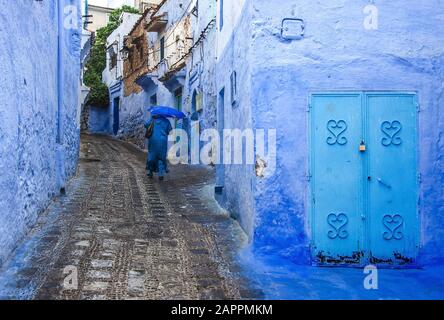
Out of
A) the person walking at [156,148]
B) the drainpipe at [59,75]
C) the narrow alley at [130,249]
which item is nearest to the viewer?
the narrow alley at [130,249]

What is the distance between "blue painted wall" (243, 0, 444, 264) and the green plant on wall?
22.9 metres

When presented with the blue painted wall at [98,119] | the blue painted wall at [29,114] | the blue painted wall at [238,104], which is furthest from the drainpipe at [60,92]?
the blue painted wall at [98,119]

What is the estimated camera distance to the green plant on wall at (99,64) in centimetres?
2731

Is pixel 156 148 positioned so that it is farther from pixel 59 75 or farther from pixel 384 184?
pixel 384 184

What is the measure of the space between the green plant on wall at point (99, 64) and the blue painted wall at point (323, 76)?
2286 centimetres

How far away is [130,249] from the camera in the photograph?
18.3 ft

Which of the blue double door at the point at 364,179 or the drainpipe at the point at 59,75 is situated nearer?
the blue double door at the point at 364,179

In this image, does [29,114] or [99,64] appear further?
[99,64]

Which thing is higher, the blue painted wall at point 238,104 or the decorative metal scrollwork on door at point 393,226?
the blue painted wall at point 238,104

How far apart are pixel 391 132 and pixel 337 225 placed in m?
1.28

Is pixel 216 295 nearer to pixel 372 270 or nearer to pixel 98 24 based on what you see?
pixel 372 270

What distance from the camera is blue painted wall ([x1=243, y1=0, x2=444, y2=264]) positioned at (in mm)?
5539

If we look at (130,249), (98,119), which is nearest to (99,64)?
(98,119)

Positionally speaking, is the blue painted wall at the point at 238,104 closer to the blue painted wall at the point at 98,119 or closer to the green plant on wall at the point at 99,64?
the green plant on wall at the point at 99,64
